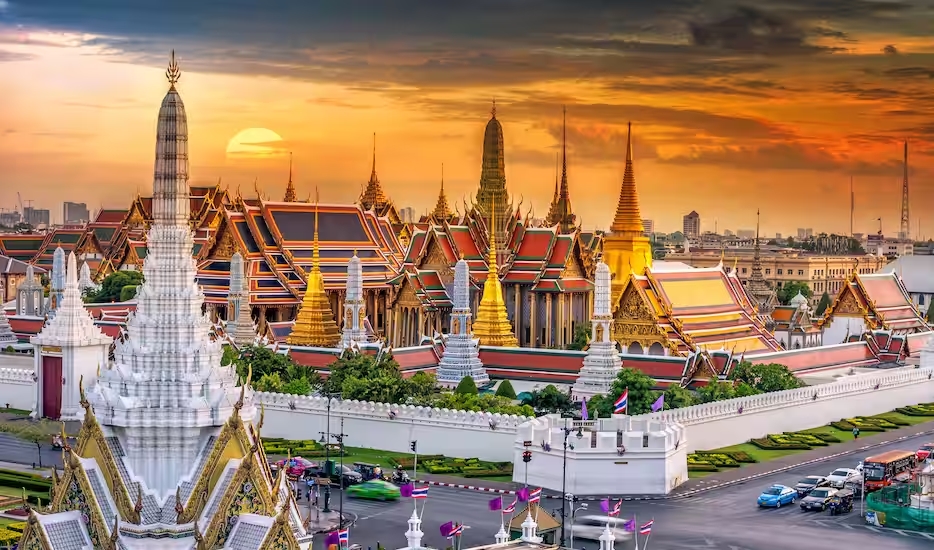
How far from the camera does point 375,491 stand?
145 feet

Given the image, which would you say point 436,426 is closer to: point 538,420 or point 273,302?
point 538,420

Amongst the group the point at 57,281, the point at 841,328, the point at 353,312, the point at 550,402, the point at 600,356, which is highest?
the point at 57,281

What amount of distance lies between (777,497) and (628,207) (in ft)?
107

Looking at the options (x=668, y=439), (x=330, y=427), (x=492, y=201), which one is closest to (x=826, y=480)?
(x=668, y=439)

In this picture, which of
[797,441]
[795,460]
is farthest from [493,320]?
[795,460]

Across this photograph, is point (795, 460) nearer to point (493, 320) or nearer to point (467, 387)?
point (467, 387)

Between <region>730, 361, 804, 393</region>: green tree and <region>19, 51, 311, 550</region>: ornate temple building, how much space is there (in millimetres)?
31656

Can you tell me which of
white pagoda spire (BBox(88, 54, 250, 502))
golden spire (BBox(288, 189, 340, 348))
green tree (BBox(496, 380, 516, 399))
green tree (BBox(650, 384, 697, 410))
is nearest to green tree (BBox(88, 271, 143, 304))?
golden spire (BBox(288, 189, 340, 348))

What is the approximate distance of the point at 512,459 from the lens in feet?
163

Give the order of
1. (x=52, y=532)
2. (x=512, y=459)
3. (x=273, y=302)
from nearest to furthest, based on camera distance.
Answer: (x=52, y=532) → (x=512, y=459) → (x=273, y=302)

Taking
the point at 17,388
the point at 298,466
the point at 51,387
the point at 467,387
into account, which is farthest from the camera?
the point at 17,388

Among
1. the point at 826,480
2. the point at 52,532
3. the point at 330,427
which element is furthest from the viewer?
the point at 330,427

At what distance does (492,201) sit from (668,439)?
3881 cm

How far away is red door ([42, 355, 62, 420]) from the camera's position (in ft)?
191
